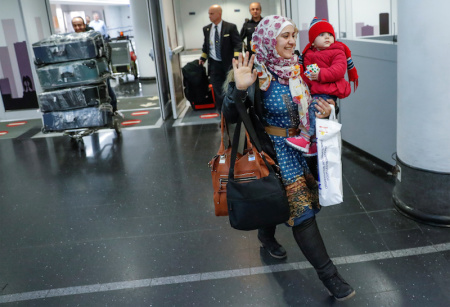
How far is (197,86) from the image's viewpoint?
26.8 ft

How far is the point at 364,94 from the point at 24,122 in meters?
6.24

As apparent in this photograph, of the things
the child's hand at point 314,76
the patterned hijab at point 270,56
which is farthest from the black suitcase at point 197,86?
the patterned hijab at point 270,56

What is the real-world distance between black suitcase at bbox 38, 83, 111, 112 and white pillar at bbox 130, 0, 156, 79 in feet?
19.4

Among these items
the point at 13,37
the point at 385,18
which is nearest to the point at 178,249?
the point at 385,18

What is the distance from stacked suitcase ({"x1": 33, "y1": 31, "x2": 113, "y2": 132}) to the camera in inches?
242

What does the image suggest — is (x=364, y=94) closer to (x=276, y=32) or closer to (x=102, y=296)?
(x=276, y=32)

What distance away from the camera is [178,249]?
344 cm

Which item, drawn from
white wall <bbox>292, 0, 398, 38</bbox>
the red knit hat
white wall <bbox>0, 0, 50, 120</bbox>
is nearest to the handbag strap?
the red knit hat

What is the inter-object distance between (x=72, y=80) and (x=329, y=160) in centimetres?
471

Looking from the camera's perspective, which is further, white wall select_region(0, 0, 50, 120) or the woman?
white wall select_region(0, 0, 50, 120)

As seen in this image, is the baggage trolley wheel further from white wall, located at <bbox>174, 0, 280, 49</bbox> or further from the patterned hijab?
white wall, located at <bbox>174, 0, 280, 49</bbox>

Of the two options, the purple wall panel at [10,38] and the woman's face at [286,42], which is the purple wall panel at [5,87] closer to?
the purple wall panel at [10,38]

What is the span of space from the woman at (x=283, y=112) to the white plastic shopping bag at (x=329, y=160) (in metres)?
0.10

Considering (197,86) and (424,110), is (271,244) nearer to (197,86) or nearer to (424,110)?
(424,110)
